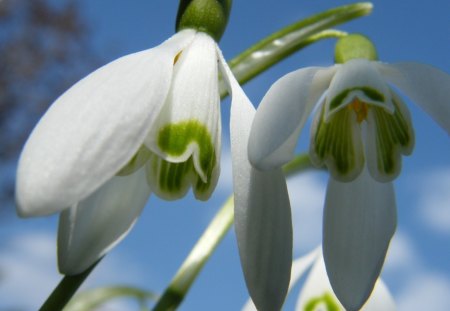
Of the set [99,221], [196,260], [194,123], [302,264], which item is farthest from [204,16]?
[302,264]

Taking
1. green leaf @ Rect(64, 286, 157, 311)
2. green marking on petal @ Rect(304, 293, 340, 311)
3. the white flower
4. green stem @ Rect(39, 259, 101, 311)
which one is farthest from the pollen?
green leaf @ Rect(64, 286, 157, 311)

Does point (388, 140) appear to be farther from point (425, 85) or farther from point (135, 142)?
point (135, 142)

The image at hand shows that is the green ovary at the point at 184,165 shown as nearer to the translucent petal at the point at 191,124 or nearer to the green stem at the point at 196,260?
the translucent petal at the point at 191,124

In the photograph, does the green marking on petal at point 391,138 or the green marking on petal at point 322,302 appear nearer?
the green marking on petal at point 391,138

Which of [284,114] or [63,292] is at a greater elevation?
[284,114]

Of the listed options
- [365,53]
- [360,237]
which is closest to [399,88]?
[365,53]

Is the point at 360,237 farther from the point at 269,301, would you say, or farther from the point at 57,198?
the point at 57,198

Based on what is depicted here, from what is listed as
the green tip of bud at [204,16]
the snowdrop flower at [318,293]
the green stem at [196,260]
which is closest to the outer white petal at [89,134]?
the green tip of bud at [204,16]
